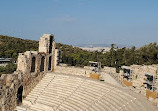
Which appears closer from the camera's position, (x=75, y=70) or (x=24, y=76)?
(x=24, y=76)

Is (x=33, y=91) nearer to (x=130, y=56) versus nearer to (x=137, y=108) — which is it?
(x=137, y=108)

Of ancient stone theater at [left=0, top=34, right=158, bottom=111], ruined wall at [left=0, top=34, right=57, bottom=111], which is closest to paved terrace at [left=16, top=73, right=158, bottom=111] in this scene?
ancient stone theater at [left=0, top=34, right=158, bottom=111]

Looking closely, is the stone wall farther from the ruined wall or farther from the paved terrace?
the paved terrace

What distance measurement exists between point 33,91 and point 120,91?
9052mm

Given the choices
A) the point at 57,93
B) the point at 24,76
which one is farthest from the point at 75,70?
the point at 24,76

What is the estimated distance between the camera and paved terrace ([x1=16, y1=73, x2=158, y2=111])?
11.8 meters

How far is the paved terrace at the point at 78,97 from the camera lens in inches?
464

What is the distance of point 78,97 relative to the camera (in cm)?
1467

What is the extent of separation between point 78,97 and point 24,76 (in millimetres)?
6249

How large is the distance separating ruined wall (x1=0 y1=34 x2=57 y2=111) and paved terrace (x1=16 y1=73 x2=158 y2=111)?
30.5 inches

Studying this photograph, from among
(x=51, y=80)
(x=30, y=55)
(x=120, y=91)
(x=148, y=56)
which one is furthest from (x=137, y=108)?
(x=148, y=56)

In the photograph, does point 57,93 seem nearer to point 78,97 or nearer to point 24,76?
point 78,97

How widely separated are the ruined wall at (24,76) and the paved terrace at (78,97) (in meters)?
0.78

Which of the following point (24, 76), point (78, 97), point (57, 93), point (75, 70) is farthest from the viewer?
point (75, 70)
